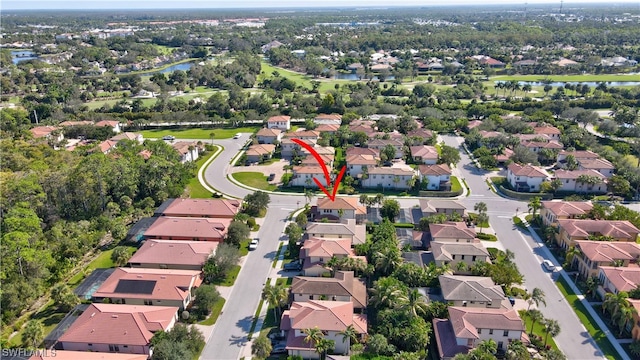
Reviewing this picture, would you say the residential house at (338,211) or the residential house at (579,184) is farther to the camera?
the residential house at (579,184)

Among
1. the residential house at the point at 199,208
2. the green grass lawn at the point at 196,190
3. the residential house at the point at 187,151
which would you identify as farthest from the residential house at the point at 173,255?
the residential house at the point at 187,151

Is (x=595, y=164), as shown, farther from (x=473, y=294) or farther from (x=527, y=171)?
(x=473, y=294)

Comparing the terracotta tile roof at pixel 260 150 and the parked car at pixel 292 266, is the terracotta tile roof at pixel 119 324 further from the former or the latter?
the terracotta tile roof at pixel 260 150

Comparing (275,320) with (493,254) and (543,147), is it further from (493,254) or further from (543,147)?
(543,147)

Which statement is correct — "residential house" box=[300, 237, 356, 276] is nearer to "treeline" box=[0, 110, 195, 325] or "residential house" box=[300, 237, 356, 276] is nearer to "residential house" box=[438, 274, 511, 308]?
"residential house" box=[438, 274, 511, 308]

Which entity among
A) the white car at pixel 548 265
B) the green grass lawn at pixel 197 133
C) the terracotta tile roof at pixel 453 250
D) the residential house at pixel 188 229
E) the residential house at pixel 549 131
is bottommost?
the white car at pixel 548 265

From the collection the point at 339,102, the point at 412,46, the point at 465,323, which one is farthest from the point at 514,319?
the point at 412,46

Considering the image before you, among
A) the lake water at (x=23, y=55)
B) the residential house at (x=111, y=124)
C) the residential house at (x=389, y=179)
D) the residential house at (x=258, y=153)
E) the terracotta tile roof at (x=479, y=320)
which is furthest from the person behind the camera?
the lake water at (x=23, y=55)
